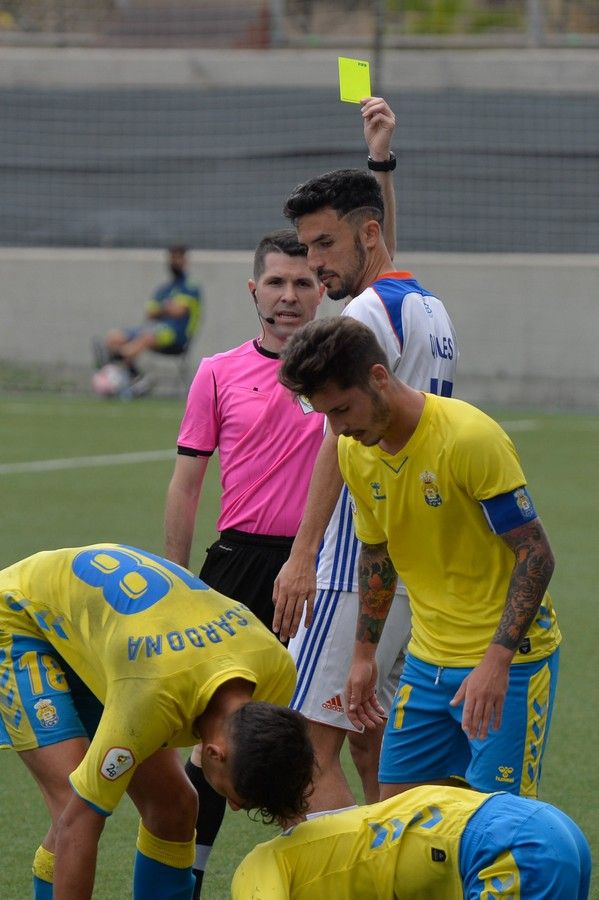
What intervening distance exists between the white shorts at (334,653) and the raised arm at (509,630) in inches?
35.8

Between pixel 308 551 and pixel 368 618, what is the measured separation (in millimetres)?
277

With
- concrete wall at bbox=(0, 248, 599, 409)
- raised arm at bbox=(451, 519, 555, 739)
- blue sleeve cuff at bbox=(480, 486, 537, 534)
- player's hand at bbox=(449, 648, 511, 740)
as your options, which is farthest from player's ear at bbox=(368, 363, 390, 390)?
concrete wall at bbox=(0, 248, 599, 409)

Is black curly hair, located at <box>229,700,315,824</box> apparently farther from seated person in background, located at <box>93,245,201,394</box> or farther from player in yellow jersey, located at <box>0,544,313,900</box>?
seated person in background, located at <box>93,245,201,394</box>

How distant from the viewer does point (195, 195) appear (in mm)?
24172

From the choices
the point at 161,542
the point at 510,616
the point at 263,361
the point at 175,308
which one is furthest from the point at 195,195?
the point at 510,616

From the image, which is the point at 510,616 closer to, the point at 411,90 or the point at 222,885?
Result: the point at 222,885

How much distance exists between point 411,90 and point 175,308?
829cm

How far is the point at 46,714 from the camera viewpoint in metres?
3.95

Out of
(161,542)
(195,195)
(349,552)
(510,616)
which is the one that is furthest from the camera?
(195,195)

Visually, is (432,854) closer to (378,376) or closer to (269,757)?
A: (269,757)

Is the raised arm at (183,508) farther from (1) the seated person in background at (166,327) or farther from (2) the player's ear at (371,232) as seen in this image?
(1) the seated person in background at (166,327)

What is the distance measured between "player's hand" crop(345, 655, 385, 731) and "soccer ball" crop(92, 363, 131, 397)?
574 inches

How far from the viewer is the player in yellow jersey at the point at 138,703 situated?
3381mm

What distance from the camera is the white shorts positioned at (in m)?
4.68
